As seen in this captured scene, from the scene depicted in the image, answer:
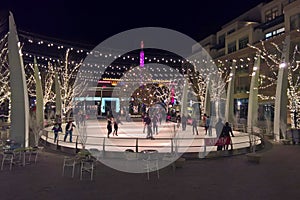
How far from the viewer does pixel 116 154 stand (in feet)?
35.8

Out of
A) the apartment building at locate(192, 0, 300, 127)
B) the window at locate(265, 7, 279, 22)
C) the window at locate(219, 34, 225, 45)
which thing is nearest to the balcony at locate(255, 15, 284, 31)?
the apartment building at locate(192, 0, 300, 127)

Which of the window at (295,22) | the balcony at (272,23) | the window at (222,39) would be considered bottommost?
the window at (295,22)

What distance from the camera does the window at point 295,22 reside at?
101 feet

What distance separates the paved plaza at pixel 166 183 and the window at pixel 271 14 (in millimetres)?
33343

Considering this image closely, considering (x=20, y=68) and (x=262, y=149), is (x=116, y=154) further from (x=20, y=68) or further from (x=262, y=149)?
(x=262, y=149)

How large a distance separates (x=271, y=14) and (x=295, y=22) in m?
8.67

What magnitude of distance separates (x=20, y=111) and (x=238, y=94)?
36.6 meters

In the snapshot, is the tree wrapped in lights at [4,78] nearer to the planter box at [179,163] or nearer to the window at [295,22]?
the planter box at [179,163]

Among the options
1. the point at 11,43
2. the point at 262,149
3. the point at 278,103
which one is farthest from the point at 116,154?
the point at 278,103

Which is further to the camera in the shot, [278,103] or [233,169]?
[278,103]

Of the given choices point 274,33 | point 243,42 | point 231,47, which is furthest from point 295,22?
point 231,47

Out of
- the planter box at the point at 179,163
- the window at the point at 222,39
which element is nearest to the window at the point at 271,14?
the window at the point at 222,39

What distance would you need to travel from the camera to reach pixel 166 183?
7.48 meters

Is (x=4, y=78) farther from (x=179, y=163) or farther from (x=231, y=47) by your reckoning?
(x=231, y=47)
